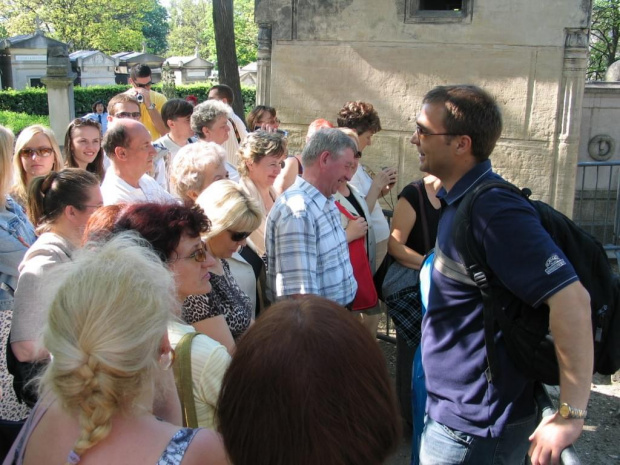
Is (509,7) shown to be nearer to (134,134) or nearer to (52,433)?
(134,134)

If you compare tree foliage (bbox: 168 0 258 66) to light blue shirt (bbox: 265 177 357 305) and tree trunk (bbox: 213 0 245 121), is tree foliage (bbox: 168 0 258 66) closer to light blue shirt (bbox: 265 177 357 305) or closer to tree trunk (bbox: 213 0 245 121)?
tree trunk (bbox: 213 0 245 121)

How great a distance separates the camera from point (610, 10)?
652 inches

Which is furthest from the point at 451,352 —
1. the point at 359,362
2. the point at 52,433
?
the point at 52,433

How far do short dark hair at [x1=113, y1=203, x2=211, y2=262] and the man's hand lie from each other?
55.9 inches

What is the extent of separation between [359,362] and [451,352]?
0.99m

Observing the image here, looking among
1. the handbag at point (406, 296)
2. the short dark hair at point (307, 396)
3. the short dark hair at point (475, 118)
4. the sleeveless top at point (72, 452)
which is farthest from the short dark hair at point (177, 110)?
the short dark hair at point (307, 396)

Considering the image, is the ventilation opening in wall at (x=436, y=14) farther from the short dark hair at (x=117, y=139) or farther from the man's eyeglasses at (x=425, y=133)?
the man's eyeglasses at (x=425, y=133)

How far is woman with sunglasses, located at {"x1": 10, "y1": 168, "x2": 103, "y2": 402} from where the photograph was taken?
2570mm

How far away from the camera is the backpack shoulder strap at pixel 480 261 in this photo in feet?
6.59

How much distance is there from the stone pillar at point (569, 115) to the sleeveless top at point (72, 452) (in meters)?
5.15

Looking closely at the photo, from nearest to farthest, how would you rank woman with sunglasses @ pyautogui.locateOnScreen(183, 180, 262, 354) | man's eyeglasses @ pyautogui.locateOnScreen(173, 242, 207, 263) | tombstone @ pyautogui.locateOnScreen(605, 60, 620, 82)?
man's eyeglasses @ pyautogui.locateOnScreen(173, 242, 207, 263) < woman with sunglasses @ pyautogui.locateOnScreen(183, 180, 262, 354) < tombstone @ pyautogui.locateOnScreen(605, 60, 620, 82)

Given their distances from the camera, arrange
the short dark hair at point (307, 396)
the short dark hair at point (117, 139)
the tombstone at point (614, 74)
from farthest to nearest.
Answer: the tombstone at point (614, 74) → the short dark hair at point (117, 139) → the short dark hair at point (307, 396)

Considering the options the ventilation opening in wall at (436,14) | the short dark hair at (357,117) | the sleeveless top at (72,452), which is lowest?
the sleeveless top at (72,452)

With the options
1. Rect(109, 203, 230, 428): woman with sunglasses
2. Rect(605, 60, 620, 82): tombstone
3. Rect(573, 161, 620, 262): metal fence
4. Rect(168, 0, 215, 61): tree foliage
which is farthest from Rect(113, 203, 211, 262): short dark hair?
Rect(168, 0, 215, 61): tree foliage
